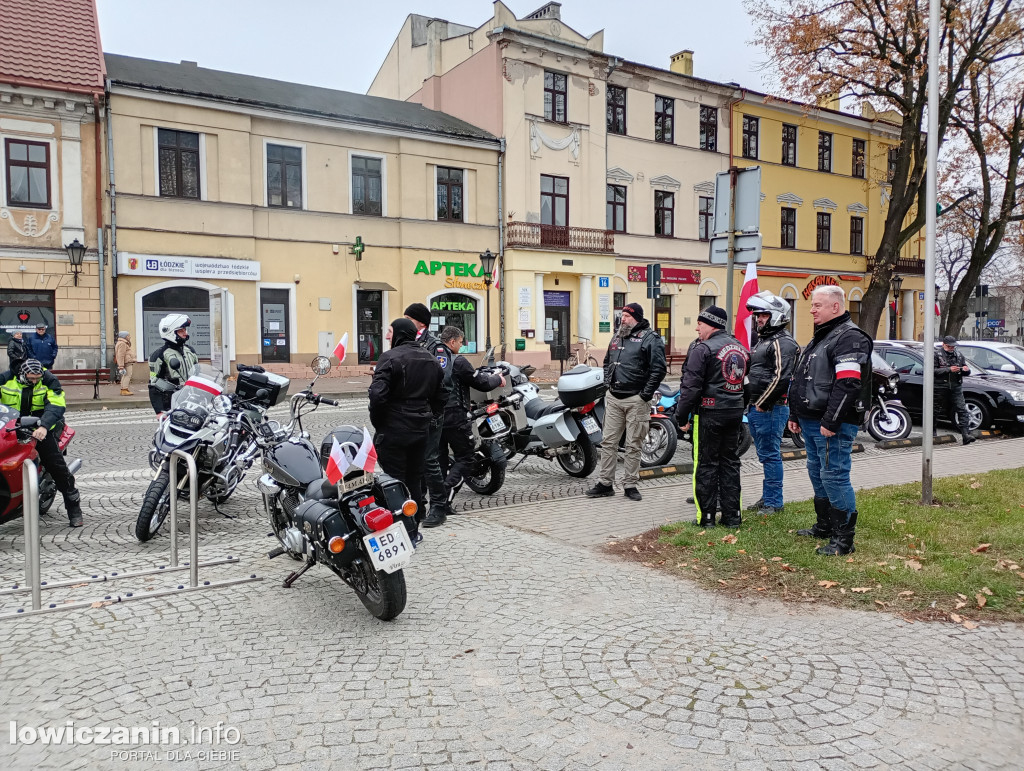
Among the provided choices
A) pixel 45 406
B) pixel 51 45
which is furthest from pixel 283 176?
pixel 45 406

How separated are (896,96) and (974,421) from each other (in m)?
14.6

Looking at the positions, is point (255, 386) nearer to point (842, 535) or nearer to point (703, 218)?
point (842, 535)

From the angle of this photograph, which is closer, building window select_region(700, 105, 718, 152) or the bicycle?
the bicycle

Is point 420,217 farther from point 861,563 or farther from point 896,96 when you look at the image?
point 861,563

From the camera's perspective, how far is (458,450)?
7844 millimetres

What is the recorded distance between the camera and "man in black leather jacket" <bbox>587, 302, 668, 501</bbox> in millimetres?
7711

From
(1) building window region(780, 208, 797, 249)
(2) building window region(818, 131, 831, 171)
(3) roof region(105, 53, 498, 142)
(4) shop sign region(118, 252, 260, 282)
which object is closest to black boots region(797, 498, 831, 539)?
(4) shop sign region(118, 252, 260, 282)

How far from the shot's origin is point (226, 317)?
2420cm

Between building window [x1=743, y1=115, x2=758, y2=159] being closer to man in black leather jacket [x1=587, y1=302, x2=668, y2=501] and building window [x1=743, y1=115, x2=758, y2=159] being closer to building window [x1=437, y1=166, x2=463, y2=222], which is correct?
building window [x1=437, y1=166, x2=463, y2=222]

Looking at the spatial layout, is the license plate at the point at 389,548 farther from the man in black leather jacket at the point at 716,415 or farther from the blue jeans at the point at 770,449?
the blue jeans at the point at 770,449

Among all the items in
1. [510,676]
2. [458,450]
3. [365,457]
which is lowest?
[510,676]

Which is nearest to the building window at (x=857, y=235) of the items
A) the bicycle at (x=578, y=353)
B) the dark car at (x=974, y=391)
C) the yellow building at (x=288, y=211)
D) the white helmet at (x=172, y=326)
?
the bicycle at (x=578, y=353)

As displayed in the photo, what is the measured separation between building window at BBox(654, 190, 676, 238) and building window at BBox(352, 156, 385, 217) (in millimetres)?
12683

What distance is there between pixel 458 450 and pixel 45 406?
3.71 meters
